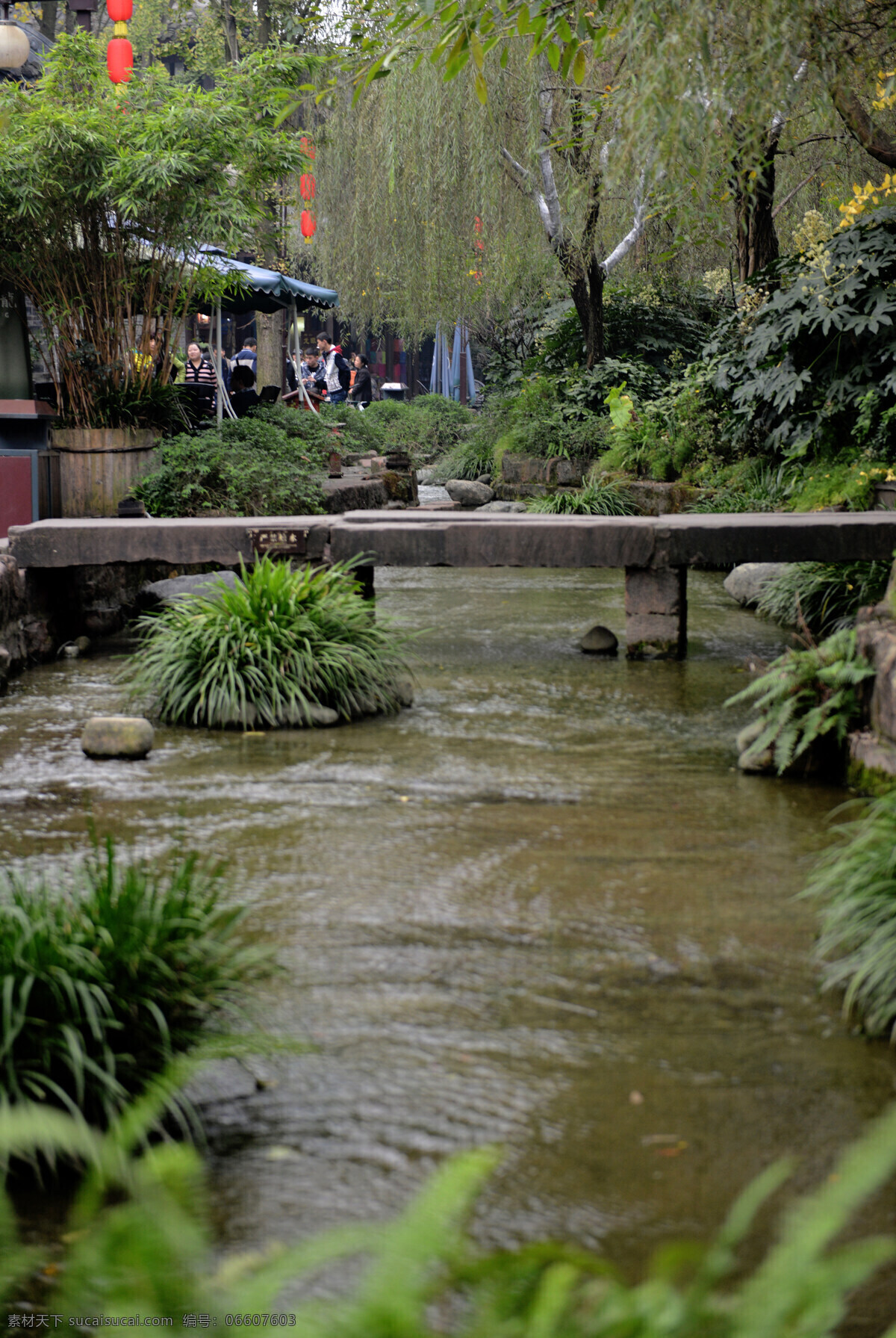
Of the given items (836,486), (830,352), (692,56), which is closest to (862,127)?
(830,352)

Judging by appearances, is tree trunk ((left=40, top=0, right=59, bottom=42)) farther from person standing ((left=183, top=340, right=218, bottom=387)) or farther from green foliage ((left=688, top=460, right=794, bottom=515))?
green foliage ((left=688, top=460, right=794, bottom=515))

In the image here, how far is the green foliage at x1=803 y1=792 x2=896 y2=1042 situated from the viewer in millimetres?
3393

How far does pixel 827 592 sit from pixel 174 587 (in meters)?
5.00

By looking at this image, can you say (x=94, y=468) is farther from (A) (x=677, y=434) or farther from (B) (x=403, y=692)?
(A) (x=677, y=434)

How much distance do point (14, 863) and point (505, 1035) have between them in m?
2.18

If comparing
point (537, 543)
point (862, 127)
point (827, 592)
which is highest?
point (862, 127)

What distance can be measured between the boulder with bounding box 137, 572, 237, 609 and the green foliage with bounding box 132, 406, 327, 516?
3.91ft

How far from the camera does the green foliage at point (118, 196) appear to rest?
10766mm

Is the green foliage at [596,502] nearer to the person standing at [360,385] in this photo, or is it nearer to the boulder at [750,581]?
the boulder at [750,581]

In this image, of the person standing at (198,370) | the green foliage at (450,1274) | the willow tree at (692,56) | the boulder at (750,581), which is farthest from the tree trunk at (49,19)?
the green foliage at (450,1274)

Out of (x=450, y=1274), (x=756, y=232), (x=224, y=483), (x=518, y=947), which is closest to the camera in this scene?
(x=450, y=1274)

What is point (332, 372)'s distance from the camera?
78.0ft

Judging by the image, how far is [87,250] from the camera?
1173 centimetres

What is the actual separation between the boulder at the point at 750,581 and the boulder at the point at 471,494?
668 cm
